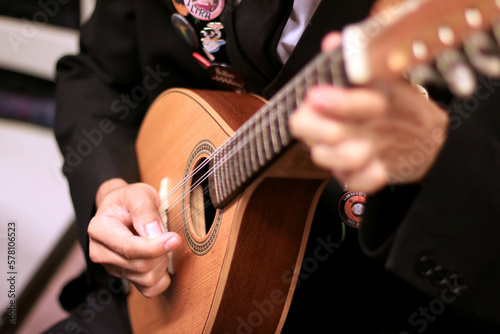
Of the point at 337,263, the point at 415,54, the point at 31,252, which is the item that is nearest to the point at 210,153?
the point at 337,263

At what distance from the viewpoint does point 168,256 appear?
79 centimetres

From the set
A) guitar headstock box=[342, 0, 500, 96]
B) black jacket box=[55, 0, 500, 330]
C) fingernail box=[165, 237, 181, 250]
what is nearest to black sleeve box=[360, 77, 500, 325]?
black jacket box=[55, 0, 500, 330]

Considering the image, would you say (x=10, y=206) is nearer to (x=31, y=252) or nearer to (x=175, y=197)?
(x=31, y=252)

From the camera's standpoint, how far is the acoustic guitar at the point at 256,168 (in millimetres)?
326

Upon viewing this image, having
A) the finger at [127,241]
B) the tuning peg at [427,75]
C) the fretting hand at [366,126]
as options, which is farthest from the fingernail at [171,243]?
the tuning peg at [427,75]

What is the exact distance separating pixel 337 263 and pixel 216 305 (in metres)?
0.23

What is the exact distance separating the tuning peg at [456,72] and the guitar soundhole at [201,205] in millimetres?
441

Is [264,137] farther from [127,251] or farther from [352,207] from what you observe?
[127,251]

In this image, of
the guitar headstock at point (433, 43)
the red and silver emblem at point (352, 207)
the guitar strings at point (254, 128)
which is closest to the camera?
the guitar headstock at point (433, 43)

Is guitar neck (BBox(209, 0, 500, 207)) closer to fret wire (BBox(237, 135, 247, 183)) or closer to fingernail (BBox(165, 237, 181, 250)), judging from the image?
fret wire (BBox(237, 135, 247, 183))

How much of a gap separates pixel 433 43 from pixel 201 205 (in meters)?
0.48

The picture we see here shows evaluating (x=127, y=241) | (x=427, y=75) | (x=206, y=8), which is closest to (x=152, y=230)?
(x=127, y=241)

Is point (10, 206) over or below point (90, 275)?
below

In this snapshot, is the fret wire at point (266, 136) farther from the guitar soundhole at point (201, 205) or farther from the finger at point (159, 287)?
the finger at point (159, 287)
